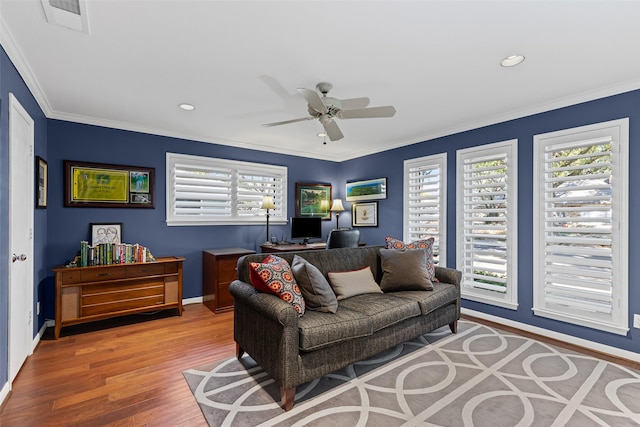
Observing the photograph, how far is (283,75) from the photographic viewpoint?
265 centimetres

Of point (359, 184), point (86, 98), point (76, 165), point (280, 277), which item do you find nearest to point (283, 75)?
point (280, 277)

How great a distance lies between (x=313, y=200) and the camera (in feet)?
19.2

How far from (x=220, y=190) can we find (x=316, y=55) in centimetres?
300

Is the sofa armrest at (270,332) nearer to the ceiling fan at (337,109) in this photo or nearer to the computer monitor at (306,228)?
the ceiling fan at (337,109)

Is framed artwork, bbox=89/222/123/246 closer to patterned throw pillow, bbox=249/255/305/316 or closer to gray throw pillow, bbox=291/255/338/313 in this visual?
patterned throw pillow, bbox=249/255/305/316

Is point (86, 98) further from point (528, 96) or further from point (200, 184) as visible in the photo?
point (528, 96)

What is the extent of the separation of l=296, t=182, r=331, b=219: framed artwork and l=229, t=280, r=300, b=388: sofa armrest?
3170 millimetres

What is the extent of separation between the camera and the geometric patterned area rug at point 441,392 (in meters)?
1.97

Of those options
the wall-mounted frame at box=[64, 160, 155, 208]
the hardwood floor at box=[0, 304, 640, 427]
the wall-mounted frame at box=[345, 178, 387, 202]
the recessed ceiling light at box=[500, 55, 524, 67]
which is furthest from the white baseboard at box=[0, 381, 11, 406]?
the wall-mounted frame at box=[345, 178, 387, 202]

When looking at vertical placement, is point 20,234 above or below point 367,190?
below

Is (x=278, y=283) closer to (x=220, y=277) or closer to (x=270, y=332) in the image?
(x=270, y=332)

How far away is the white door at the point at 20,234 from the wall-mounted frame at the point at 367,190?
4399 millimetres

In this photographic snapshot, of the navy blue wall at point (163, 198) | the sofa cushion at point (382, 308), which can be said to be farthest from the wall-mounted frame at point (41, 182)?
the sofa cushion at point (382, 308)

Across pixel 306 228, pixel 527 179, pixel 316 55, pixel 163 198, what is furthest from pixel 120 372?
pixel 527 179
